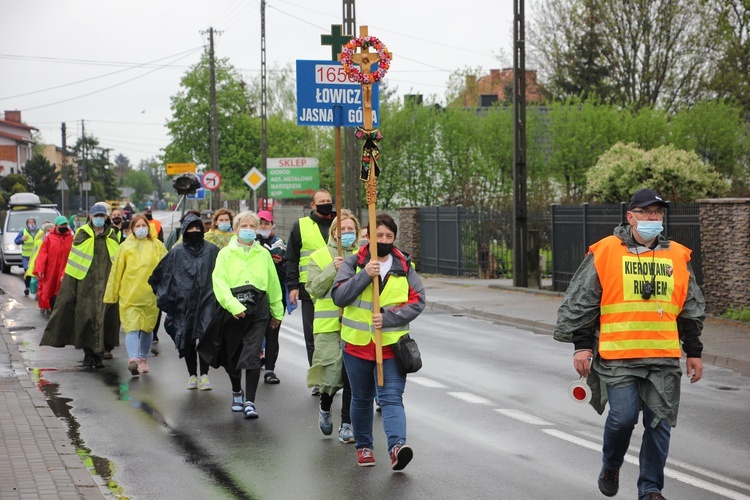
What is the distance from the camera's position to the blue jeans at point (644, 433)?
615cm

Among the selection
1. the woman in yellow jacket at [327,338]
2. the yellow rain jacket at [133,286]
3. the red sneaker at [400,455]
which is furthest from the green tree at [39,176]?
the red sneaker at [400,455]

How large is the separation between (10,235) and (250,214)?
26358mm

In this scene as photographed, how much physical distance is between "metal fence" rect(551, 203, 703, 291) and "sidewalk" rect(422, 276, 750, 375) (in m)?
0.75

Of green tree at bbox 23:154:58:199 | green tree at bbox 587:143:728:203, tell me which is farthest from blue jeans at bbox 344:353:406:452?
green tree at bbox 23:154:58:199

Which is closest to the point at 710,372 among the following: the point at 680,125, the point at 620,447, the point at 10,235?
the point at 620,447

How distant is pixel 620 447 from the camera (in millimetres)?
6254

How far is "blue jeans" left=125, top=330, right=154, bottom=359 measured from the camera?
490 inches

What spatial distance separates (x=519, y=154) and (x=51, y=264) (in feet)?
39.2

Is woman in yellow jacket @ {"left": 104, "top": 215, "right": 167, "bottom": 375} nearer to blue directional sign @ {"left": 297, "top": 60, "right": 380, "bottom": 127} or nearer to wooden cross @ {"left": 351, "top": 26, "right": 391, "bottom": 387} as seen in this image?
blue directional sign @ {"left": 297, "top": 60, "right": 380, "bottom": 127}

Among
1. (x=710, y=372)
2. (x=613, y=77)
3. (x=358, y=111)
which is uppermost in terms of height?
(x=613, y=77)

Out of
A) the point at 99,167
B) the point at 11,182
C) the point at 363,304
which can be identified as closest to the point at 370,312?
the point at 363,304

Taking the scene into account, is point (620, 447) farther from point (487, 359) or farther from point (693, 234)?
point (693, 234)

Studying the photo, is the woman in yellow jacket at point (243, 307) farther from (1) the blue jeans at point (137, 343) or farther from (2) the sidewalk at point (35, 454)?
(1) the blue jeans at point (137, 343)

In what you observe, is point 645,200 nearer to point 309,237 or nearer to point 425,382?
point 309,237
